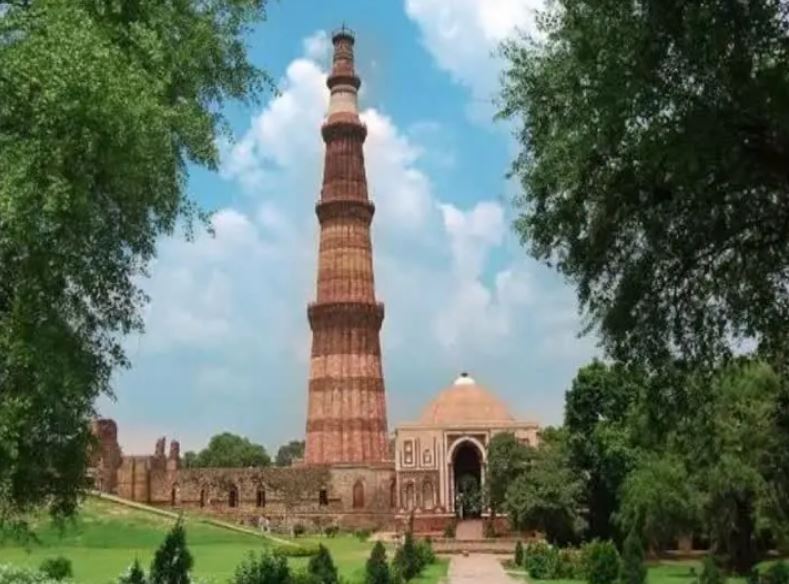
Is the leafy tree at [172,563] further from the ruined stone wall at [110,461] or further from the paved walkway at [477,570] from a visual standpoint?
the ruined stone wall at [110,461]

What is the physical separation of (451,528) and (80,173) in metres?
36.1

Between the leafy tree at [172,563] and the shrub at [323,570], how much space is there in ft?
8.89

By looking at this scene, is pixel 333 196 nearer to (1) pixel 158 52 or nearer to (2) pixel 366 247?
(2) pixel 366 247

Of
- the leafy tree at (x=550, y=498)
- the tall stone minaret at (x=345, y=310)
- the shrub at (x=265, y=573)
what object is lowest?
the shrub at (x=265, y=573)

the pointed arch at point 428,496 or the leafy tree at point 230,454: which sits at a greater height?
the leafy tree at point 230,454

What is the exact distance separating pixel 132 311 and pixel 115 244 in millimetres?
956

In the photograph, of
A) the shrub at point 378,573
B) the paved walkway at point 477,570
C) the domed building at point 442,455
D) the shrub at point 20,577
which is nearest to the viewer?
the shrub at point 20,577

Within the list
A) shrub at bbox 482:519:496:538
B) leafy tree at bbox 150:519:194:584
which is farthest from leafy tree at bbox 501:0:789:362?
shrub at bbox 482:519:496:538

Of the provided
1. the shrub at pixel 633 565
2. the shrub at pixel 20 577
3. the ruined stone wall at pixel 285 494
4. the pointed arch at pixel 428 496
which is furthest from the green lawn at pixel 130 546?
the pointed arch at pixel 428 496

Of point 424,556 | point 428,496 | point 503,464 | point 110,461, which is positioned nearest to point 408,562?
point 424,556

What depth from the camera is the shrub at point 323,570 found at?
16.2m

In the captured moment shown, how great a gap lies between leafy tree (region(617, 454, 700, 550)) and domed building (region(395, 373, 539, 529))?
56.6ft

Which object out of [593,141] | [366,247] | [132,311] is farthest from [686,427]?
[366,247]

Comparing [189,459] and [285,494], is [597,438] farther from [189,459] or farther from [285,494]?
[189,459]
